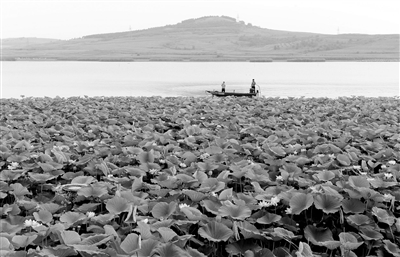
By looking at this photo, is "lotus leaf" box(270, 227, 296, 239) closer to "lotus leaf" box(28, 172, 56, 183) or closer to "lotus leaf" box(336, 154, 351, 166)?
"lotus leaf" box(336, 154, 351, 166)

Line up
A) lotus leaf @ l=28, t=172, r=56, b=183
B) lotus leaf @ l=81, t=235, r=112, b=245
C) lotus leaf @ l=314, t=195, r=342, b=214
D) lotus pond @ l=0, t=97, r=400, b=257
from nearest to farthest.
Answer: lotus leaf @ l=81, t=235, r=112, b=245 < lotus pond @ l=0, t=97, r=400, b=257 < lotus leaf @ l=314, t=195, r=342, b=214 < lotus leaf @ l=28, t=172, r=56, b=183

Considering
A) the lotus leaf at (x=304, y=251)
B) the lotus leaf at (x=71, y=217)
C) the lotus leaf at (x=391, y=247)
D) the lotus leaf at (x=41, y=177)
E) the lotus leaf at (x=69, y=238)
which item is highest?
the lotus leaf at (x=41, y=177)

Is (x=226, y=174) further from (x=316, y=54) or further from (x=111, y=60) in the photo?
(x=316, y=54)

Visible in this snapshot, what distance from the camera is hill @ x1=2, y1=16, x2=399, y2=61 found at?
11669cm

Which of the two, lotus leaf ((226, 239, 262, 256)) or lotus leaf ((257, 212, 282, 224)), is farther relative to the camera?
lotus leaf ((257, 212, 282, 224))

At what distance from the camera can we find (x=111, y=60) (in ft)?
369

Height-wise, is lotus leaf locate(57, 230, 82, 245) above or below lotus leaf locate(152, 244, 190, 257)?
above

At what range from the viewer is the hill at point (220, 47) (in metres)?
117

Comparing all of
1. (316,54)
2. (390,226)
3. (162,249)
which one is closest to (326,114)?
(390,226)

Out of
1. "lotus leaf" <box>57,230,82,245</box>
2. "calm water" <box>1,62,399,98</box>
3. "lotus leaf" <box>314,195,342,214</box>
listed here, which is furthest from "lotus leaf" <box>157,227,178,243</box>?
"calm water" <box>1,62,399,98</box>

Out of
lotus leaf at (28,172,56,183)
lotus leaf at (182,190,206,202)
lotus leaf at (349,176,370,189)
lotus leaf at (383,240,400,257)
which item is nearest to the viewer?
lotus leaf at (383,240,400,257)

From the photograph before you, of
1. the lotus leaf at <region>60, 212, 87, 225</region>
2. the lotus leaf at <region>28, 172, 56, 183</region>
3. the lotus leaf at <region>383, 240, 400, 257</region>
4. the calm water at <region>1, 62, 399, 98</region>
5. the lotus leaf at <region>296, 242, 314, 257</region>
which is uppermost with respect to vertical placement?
the lotus leaf at <region>28, 172, 56, 183</region>

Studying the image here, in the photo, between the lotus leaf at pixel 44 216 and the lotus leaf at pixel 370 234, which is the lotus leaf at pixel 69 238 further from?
the lotus leaf at pixel 370 234

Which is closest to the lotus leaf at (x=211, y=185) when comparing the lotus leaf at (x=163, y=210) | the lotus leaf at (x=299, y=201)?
the lotus leaf at (x=163, y=210)
